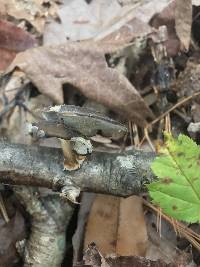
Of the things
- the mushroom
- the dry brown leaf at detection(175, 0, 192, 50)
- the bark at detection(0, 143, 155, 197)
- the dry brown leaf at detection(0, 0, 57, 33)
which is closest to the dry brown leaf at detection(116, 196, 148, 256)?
the bark at detection(0, 143, 155, 197)

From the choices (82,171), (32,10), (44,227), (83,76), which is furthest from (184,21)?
(44,227)

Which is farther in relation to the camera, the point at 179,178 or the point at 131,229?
the point at 131,229

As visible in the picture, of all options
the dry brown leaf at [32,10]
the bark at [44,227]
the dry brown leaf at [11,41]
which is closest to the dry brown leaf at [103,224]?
the bark at [44,227]

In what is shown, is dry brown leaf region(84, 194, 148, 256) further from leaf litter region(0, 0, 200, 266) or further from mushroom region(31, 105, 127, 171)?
mushroom region(31, 105, 127, 171)

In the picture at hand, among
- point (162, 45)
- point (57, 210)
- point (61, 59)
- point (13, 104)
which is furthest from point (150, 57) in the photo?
point (57, 210)

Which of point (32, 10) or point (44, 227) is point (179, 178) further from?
point (32, 10)

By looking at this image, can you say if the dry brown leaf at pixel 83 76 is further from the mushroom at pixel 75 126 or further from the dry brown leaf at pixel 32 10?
the mushroom at pixel 75 126

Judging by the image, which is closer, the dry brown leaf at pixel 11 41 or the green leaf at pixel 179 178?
the green leaf at pixel 179 178

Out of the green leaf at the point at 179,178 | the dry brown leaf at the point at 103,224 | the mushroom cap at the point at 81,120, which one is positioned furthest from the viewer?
A: the dry brown leaf at the point at 103,224
